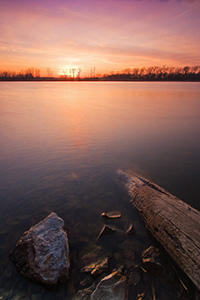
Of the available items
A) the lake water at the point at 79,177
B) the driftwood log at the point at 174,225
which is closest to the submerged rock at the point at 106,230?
the lake water at the point at 79,177

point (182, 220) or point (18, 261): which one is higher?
point (182, 220)

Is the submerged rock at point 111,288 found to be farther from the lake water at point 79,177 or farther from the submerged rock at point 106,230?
the submerged rock at point 106,230

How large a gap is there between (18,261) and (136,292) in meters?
1.99

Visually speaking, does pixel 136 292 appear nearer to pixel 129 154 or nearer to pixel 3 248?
pixel 3 248

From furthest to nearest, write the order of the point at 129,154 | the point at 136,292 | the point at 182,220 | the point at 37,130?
the point at 37,130 → the point at 129,154 → the point at 182,220 → the point at 136,292

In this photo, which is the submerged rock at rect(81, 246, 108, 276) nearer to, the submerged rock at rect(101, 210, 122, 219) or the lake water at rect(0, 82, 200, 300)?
the lake water at rect(0, 82, 200, 300)

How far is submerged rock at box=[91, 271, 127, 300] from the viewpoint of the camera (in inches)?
99.1

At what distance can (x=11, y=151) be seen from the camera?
804cm

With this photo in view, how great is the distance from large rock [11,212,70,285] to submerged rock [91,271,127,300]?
57 centimetres

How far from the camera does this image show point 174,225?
322cm

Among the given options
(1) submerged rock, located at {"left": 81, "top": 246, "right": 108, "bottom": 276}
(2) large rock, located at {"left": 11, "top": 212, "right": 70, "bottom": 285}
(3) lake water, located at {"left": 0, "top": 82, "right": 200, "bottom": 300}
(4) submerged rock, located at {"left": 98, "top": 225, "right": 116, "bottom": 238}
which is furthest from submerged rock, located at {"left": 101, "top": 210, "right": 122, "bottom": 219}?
(2) large rock, located at {"left": 11, "top": 212, "right": 70, "bottom": 285}

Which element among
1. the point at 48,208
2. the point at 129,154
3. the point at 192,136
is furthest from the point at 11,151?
the point at 192,136

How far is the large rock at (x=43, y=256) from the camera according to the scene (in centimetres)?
272

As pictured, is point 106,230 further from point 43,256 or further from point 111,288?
point 43,256
